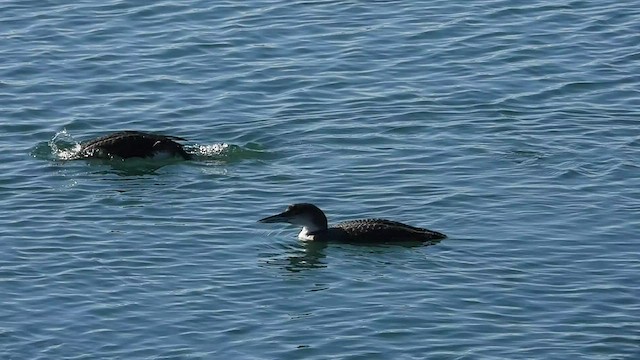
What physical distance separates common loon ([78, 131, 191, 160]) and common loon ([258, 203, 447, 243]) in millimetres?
2942

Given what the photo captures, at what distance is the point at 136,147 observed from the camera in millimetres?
23625

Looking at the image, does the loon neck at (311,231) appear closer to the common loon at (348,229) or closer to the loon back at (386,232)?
the common loon at (348,229)

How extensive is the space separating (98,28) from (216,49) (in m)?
2.34

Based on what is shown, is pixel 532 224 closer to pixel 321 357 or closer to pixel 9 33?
pixel 321 357

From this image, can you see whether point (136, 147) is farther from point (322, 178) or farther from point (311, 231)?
point (311, 231)

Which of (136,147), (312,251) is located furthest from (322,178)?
(136,147)

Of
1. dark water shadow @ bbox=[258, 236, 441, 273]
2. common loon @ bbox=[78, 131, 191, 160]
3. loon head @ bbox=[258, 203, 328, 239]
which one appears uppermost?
common loon @ bbox=[78, 131, 191, 160]

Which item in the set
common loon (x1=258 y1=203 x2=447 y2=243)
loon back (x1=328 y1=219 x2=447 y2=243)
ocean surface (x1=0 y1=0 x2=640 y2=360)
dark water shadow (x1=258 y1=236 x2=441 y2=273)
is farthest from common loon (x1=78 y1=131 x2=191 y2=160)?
loon back (x1=328 y1=219 x2=447 y2=243)

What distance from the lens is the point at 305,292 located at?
1927cm

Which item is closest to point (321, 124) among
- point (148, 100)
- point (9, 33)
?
point (148, 100)

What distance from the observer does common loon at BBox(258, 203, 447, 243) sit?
67.2 ft

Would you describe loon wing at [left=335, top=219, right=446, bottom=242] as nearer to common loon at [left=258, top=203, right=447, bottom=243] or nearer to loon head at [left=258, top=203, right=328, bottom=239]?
common loon at [left=258, top=203, right=447, bottom=243]

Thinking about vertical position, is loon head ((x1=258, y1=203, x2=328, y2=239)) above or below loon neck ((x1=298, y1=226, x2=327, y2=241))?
above

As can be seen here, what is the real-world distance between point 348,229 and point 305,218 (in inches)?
19.2
